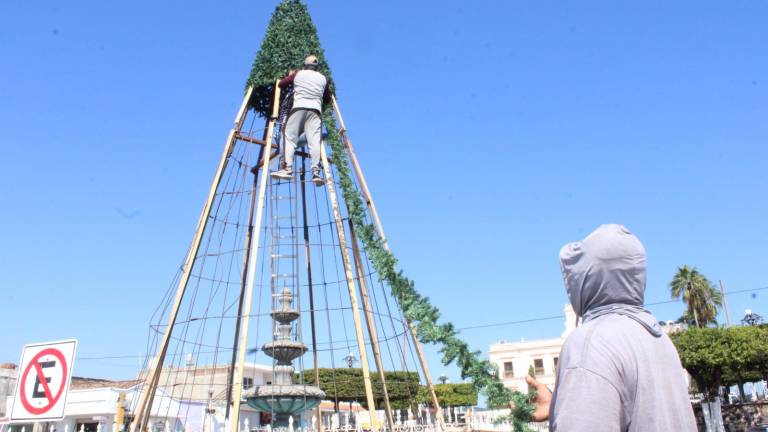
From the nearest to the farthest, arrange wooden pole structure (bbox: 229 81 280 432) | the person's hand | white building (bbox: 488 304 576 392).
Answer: the person's hand → wooden pole structure (bbox: 229 81 280 432) → white building (bbox: 488 304 576 392)

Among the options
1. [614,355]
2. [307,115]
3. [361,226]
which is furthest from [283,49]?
[614,355]

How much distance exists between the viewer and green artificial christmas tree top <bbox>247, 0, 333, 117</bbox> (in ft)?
38.5

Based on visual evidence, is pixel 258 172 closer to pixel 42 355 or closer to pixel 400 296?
pixel 400 296

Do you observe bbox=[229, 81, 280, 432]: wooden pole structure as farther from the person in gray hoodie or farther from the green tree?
the green tree

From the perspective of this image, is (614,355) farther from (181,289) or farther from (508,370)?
(508,370)

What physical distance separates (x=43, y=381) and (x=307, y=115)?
7237mm

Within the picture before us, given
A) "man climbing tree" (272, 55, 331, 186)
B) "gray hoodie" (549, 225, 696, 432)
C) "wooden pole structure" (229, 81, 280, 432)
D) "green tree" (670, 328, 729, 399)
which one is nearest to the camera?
"gray hoodie" (549, 225, 696, 432)

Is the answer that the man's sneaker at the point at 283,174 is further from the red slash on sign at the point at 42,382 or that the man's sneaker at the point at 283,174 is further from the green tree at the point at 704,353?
the green tree at the point at 704,353

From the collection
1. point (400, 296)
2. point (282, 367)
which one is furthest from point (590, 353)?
point (282, 367)

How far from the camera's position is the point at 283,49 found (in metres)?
11.8

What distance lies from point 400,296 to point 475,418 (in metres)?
10.2

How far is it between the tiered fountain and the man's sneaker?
7.00ft

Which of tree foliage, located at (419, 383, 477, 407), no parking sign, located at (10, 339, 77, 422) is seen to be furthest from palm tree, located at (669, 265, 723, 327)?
no parking sign, located at (10, 339, 77, 422)

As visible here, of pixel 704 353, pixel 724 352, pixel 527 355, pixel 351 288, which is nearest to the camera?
pixel 351 288
